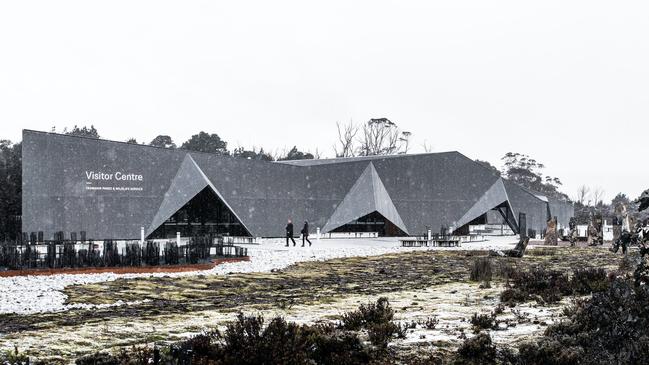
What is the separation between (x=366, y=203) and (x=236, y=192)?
7.43m

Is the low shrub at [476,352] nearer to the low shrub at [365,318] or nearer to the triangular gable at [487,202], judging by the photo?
the low shrub at [365,318]

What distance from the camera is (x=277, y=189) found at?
116ft

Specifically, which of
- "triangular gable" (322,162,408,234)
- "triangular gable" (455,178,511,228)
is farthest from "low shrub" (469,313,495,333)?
"triangular gable" (455,178,511,228)

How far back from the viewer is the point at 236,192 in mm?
33219

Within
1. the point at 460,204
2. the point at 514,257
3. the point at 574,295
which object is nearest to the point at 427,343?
the point at 574,295

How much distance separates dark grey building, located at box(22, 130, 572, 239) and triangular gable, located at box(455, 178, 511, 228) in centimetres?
6

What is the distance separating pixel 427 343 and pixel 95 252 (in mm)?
10937

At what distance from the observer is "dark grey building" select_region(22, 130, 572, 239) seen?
2791cm

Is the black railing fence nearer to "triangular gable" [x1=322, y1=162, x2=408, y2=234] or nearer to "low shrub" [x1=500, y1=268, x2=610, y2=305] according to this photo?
"low shrub" [x1=500, y1=268, x2=610, y2=305]

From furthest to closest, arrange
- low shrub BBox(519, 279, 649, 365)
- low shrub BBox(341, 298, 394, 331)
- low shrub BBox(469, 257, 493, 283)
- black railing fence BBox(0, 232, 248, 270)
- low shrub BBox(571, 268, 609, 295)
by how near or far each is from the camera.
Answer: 1. black railing fence BBox(0, 232, 248, 270)
2. low shrub BBox(469, 257, 493, 283)
3. low shrub BBox(571, 268, 609, 295)
4. low shrub BBox(341, 298, 394, 331)
5. low shrub BBox(519, 279, 649, 365)

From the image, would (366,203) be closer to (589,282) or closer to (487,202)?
(487,202)

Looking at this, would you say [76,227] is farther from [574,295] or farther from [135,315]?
[574,295]

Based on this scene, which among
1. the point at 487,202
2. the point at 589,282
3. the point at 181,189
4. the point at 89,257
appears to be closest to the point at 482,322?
the point at 589,282

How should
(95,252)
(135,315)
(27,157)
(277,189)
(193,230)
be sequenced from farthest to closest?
(277,189), (193,230), (27,157), (95,252), (135,315)
